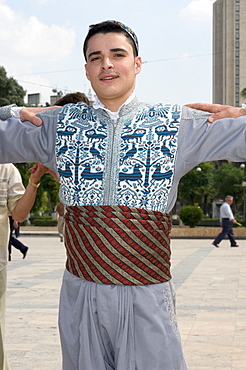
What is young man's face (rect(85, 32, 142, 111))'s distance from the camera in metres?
2.86

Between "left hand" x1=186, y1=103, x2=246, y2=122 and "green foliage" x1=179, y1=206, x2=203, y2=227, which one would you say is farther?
"green foliage" x1=179, y1=206, x2=203, y2=227

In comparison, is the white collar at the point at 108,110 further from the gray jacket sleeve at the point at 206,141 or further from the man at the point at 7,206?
the man at the point at 7,206

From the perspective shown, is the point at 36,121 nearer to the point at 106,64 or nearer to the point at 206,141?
the point at 106,64

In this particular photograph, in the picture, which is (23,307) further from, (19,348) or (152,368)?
(152,368)

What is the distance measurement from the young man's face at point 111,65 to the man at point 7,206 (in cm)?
124

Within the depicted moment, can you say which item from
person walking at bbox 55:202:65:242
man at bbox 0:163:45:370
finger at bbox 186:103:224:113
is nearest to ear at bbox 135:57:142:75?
finger at bbox 186:103:224:113

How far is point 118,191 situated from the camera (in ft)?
9.17

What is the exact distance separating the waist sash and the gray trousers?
1.9 inches

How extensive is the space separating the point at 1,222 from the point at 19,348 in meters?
2.22

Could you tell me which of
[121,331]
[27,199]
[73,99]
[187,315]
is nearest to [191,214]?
[187,315]

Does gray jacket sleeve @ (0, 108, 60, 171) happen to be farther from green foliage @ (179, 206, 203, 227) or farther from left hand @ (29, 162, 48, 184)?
green foliage @ (179, 206, 203, 227)

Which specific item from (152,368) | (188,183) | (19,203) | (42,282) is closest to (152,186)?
(152,368)

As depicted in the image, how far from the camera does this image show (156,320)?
2.64 m

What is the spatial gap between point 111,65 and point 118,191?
0.52m
